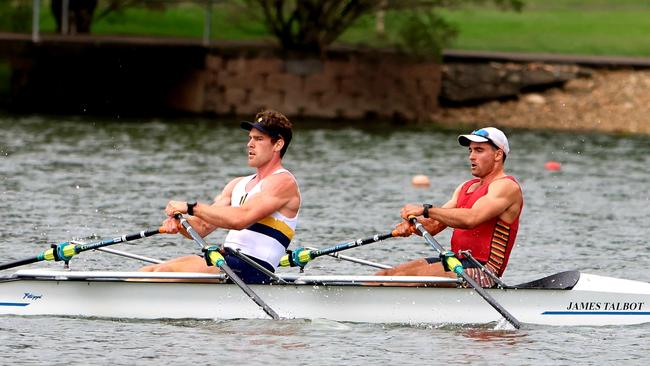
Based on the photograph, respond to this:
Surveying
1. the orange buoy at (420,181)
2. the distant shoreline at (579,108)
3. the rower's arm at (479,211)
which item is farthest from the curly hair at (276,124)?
the distant shoreline at (579,108)

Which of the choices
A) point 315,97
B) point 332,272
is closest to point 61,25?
point 315,97

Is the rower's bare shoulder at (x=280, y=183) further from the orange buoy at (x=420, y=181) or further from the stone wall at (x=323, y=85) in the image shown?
the stone wall at (x=323, y=85)

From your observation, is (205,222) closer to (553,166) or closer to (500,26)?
(553,166)

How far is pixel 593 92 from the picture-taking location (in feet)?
126

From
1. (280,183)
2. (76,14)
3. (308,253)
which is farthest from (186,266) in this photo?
(76,14)

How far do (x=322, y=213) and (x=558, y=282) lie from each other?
803 cm

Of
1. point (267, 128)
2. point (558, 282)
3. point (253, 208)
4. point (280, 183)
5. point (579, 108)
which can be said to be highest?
point (267, 128)

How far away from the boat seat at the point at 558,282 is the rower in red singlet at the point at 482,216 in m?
0.32

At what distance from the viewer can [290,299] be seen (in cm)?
1316

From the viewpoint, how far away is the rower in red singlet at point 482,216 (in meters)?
13.2

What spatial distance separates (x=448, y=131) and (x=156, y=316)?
2355 centimetres

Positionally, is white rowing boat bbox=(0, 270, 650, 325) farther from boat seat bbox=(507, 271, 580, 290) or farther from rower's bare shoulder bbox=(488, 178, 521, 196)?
rower's bare shoulder bbox=(488, 178, 521, 196)

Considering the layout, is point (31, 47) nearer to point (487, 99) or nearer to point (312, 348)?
point (487, 99)

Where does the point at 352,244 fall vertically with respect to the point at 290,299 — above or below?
above
